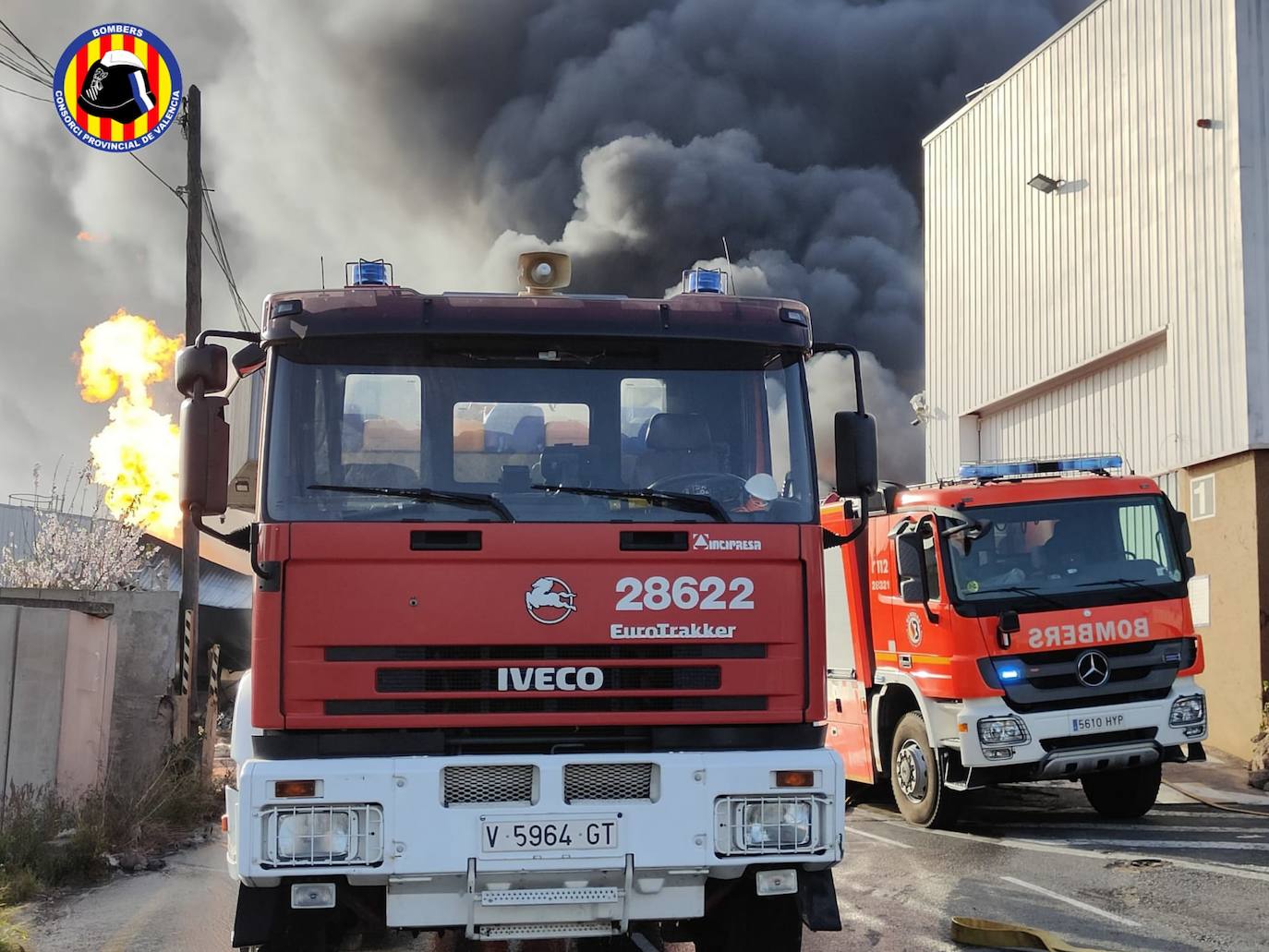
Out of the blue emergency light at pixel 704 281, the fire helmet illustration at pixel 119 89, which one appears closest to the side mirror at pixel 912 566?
the blue emergency light at pixel 704 281

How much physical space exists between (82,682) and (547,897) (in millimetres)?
7623

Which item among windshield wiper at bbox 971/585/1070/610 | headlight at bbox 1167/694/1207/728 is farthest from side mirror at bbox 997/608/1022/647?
headlight at bbox 1167/694/1207/728

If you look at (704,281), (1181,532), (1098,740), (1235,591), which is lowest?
(1098,740)

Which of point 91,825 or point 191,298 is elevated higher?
point 191,298

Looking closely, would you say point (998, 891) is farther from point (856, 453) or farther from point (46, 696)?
point (46, 696)

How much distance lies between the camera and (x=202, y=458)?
522 centimetres

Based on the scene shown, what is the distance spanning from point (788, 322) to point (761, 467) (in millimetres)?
608

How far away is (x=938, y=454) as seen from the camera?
22172 millimetres

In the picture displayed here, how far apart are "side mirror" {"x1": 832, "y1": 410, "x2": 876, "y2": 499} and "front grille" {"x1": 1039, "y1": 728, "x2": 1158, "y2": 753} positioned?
4634 millimetres

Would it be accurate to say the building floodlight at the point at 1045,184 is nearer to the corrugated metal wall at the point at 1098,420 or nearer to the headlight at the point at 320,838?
the corrugated metal wall at the point at 1098,420

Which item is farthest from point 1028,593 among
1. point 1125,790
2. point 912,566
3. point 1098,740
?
point 1125,790

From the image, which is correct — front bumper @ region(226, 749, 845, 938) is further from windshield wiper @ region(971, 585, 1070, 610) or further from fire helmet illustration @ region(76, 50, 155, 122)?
fire helmet illustration @ region(76, 50, 155, 122)

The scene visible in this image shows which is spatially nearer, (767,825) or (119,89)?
(767,825)

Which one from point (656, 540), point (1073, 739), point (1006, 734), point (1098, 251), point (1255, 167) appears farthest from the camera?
point (1098, 251)
